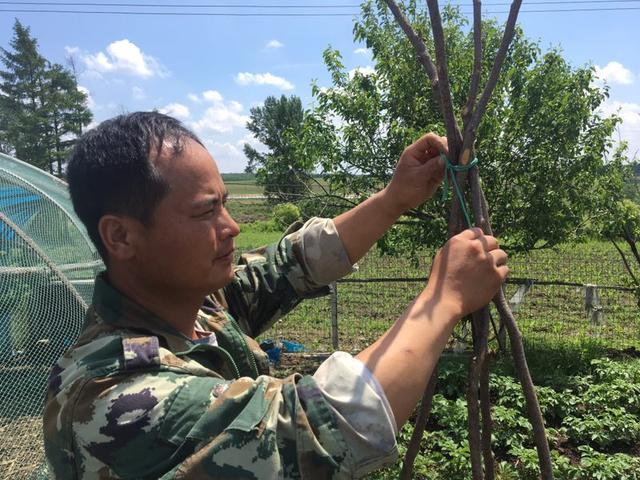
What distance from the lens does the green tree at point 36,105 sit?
32750mm

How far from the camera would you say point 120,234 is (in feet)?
4.12

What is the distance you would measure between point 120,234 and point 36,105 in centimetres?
3748

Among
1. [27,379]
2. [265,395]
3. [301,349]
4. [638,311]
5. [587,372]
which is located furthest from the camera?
[638,311]

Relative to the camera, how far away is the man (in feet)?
3.22

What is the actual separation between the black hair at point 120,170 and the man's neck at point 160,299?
10 cm

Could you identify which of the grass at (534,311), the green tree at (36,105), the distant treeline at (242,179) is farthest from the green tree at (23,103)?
the grass at (534,311)

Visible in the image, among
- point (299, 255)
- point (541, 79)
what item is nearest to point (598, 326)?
point (541, 79)

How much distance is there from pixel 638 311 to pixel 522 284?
7.47ft

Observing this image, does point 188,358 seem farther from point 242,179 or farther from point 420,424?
point 242,179

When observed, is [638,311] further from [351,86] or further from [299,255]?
[299,255]

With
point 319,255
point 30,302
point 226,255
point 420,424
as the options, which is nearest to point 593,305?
point 420,424

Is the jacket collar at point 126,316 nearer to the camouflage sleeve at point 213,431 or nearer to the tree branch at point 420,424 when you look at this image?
the camouflage sleeve at point 213,431

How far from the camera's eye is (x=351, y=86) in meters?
5.90

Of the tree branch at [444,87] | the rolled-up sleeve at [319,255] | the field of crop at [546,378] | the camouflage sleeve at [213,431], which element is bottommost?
the field of crop at [546,378]
